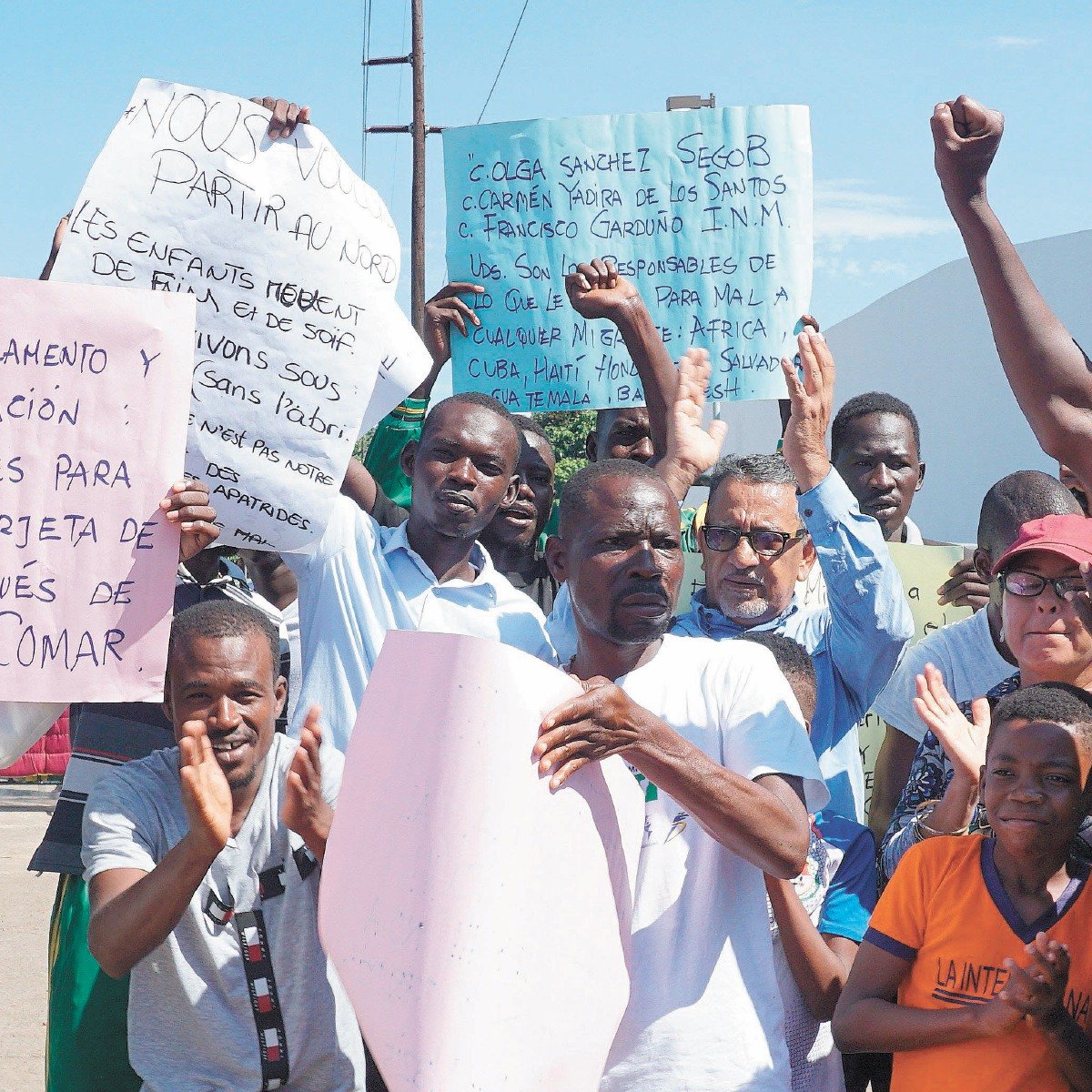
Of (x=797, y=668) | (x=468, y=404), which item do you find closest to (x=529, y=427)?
(x=468, y=404)

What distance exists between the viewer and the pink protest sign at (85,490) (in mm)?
2949

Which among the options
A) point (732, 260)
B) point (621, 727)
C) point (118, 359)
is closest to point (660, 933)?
point (621, 727)

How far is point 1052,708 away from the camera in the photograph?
2779 millimetres

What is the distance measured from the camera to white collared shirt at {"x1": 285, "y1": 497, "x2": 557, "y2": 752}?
351cm

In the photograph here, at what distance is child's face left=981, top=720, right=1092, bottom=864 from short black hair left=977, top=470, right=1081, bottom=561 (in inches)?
36.7

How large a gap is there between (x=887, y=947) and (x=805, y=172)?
9.84 feet

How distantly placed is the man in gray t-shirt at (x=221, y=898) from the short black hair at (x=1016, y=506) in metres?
1.77

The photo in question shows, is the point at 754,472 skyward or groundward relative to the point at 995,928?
skyward

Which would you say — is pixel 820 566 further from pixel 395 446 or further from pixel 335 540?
pixel 395 446

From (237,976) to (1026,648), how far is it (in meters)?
1.74

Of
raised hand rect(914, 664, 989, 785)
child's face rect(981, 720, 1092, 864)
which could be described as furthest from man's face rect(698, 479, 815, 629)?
child's face rect(981, 720, 1092, 864)

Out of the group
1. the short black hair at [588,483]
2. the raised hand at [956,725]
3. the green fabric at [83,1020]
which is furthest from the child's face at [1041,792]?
the green fabric at [83,1020]

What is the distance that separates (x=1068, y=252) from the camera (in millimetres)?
17984

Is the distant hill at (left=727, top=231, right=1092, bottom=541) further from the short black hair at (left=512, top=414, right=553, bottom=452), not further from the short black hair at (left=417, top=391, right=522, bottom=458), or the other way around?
the short black hair at (left=417, top=391, right=522, bottom=458)
